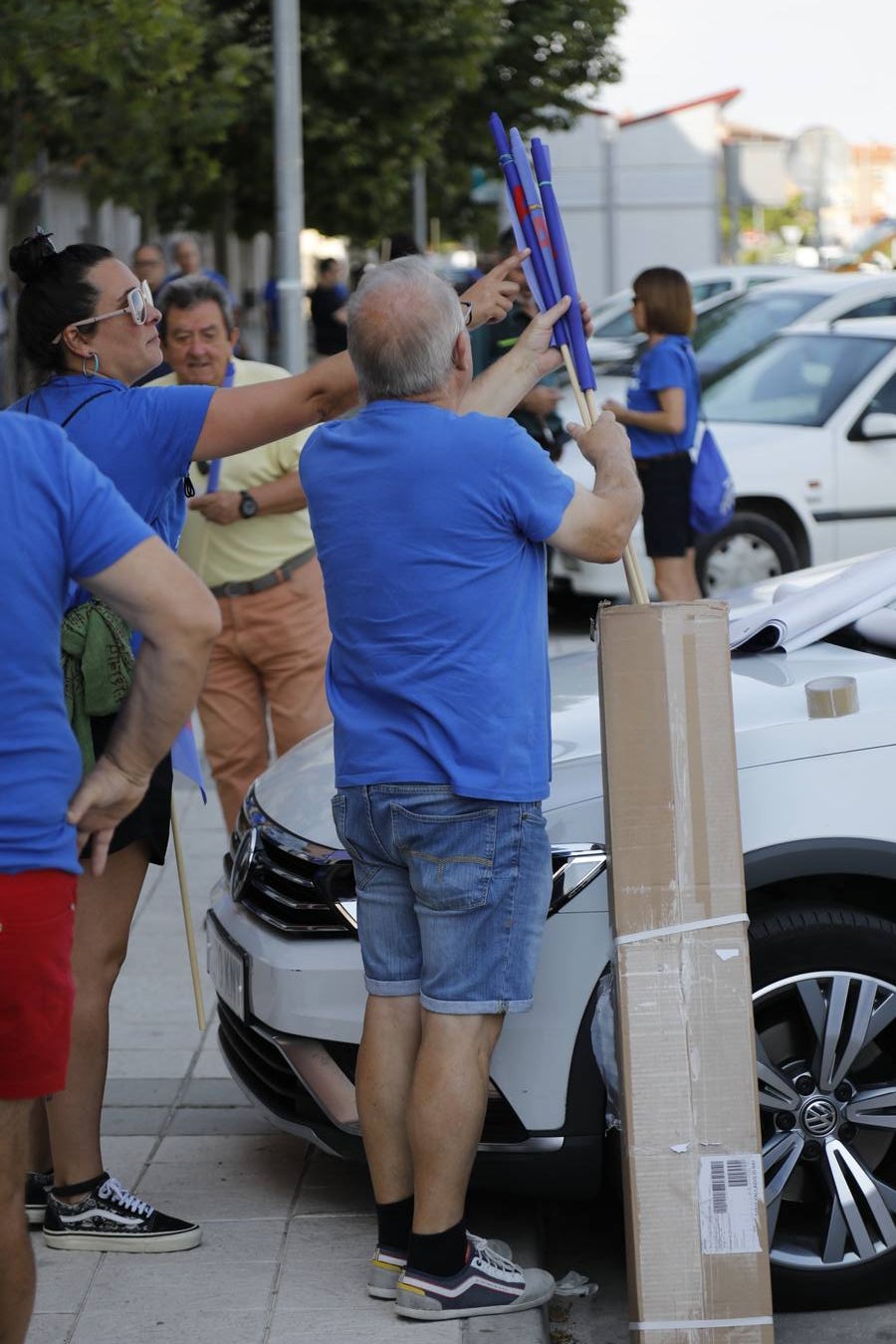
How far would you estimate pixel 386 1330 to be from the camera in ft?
11.7

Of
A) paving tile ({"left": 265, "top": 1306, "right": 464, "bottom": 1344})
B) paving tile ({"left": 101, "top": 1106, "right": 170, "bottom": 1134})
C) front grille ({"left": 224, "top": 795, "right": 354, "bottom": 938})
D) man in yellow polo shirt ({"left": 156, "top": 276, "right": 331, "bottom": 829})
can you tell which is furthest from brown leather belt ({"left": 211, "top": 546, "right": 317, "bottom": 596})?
paving tile ({"left": 265, "top": 1306, "right": 464, "bottom": 1344})

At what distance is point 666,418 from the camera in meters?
8.67

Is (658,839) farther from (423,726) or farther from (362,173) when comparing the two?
(362,173)

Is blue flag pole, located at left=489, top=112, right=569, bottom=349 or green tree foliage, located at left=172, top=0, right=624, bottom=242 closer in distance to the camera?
blue flag pole, located at left=489, top=112, right=569, bottom=349

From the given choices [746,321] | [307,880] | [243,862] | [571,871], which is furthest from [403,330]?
[746,321]

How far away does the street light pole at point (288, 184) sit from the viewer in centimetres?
1094

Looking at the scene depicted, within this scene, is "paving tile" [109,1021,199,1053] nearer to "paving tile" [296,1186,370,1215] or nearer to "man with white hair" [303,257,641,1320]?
"paving tile" [296,1186,370,1215]

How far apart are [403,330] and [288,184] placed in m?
7.96

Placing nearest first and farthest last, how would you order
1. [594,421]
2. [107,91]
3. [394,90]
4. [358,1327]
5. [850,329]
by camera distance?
[594,421], [358,1327], [850,329], [107,91], [394,90]

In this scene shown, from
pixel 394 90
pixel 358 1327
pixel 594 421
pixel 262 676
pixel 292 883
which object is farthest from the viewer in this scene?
pixel 394 90

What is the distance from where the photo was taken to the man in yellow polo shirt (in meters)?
5.82

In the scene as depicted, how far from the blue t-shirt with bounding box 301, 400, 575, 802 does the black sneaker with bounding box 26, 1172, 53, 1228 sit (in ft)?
4.24

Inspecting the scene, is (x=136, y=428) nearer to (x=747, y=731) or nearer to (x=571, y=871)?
(x=571, y=871)

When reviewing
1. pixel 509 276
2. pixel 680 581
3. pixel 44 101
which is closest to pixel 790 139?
pixel 44 101
